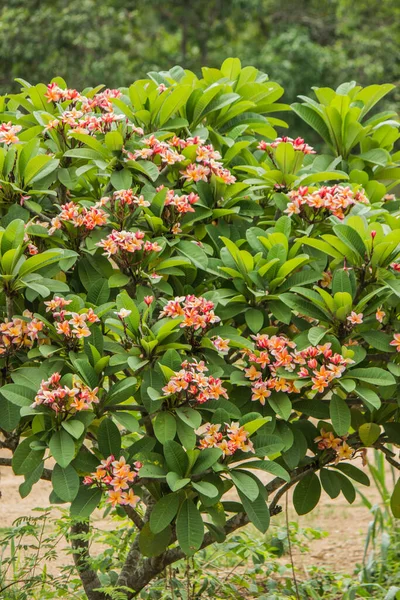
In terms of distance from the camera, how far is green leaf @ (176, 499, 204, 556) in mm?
2293

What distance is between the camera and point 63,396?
7.09ft

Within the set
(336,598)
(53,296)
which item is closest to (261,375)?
(53,296)

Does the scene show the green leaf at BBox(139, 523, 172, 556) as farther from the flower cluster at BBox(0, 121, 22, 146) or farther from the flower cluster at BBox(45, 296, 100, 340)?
the flower cluster at BBox(0, 121, 22, 146)

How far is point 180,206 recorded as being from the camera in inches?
97.9

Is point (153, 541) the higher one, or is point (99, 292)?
point (99, 292)

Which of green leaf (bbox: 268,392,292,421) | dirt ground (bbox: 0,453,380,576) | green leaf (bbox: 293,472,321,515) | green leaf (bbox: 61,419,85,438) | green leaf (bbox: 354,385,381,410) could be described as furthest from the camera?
dirt ground (bbox: 0,453,380,576)

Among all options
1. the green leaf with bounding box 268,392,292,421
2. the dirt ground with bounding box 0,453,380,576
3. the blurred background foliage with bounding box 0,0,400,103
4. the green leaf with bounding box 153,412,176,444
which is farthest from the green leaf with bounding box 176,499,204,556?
the blurred background foliage with bounding box 0,0,400,103

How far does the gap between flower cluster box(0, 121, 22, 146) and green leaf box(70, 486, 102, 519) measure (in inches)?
40.6

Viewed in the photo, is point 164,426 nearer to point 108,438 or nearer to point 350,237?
point 108,438

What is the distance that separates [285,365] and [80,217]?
70 centimetres

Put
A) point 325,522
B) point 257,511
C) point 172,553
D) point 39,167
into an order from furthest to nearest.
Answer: point 325,522
point 172,553
point 39,167
point 257,511

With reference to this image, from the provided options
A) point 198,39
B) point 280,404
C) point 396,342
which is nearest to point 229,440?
point 280,404

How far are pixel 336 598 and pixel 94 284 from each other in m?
2.12

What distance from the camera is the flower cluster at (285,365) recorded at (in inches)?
90.1
